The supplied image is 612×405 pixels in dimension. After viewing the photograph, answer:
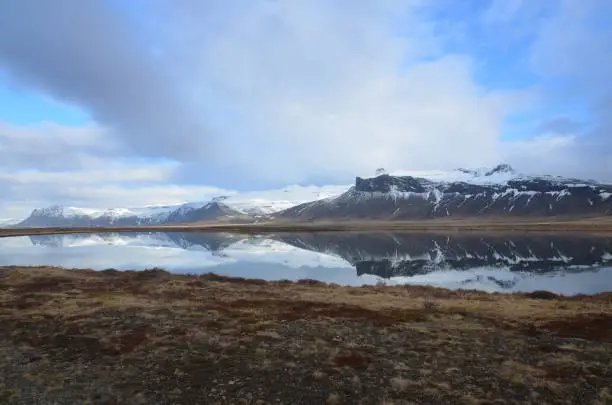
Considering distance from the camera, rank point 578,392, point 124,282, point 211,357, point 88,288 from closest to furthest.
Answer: point 578,392 → point 211,357 → point 88,288 → point 124,282

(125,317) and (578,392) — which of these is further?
(125,317)

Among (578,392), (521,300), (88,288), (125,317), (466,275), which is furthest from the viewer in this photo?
(466,275)

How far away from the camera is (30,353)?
17.5 m

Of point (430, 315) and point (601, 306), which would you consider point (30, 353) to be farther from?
point (601, 306)

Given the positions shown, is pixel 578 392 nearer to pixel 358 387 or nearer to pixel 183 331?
pixel 358 387

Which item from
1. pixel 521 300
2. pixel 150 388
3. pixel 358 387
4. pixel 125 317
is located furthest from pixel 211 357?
pixel 521 300

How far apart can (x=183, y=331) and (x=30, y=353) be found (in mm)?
6010

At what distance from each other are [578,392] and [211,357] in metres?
12.2

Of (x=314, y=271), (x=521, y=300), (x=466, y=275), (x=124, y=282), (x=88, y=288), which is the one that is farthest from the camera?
(x=314, y=271)

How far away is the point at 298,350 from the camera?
58.6ft

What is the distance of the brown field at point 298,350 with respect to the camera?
13.5 meters

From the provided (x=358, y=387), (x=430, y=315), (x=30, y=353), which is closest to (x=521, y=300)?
(x=430, y=315)

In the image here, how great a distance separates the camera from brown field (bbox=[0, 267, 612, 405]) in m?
13.5

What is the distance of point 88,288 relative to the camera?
113 feet
